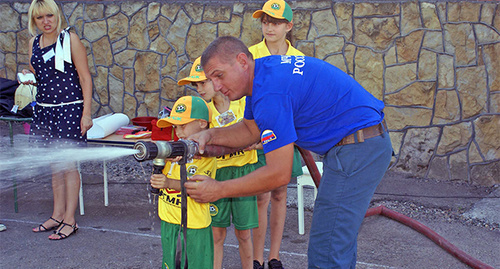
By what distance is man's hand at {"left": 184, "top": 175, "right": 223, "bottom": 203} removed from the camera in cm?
276

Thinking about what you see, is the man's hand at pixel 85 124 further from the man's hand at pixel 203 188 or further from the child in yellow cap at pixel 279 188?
the man's hand at pixel 203 188

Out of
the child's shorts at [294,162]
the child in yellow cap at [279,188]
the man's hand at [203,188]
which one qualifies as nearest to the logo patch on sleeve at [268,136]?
the man's hand at [203,188]

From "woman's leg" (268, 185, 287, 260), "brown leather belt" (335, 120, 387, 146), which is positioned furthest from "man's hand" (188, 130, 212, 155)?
"woman's leg" (268, 185, 287, 260)

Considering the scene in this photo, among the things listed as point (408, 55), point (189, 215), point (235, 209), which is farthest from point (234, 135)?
point (408, 55)

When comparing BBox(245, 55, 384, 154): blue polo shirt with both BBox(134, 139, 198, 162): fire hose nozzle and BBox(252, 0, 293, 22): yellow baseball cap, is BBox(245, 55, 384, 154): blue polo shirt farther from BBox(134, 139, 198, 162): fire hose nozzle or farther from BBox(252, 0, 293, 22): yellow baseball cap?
BBox(252, 0, 293, 22): yellow baseball cap

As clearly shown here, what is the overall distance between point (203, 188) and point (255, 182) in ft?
0.90

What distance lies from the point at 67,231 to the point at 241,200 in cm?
217

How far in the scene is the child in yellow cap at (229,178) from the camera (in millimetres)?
4090

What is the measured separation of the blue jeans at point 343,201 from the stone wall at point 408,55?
4.39 metres

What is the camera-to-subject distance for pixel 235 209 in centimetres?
411

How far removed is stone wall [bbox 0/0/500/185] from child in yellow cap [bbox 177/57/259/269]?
3574 millimetres

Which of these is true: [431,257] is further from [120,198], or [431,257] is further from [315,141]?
[120,198]

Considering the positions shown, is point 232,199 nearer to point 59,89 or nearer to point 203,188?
point 203,188

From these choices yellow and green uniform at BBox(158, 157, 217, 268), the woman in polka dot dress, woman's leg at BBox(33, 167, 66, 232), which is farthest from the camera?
woman's leg at BBox(33, 167, 66, 232)
